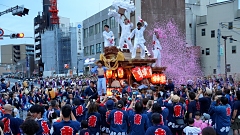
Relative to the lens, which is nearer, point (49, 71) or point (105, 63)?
point (105, 63)

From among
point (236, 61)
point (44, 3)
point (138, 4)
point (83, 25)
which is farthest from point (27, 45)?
point (236, 61)

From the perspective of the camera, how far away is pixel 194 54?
3806 centimetres

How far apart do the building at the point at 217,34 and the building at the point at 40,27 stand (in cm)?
4563

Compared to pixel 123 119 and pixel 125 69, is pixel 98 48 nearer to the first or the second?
pixel 125 69

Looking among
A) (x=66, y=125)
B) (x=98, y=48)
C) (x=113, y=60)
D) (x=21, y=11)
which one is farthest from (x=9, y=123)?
(x=98, y=48)

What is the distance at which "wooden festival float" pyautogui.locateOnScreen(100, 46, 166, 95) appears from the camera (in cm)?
1788

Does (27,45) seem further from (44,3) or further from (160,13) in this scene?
(160,13)

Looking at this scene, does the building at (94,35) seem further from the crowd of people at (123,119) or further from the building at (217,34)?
the crowd of people at (123,119)

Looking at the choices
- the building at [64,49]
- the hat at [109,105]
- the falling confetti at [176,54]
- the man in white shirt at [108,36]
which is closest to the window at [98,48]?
the building at [64,49]

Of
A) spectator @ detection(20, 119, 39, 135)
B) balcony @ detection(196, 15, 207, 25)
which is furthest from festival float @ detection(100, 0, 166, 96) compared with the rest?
balcony @ detection(196, 15, 207, 25)

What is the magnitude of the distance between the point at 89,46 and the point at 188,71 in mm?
21981

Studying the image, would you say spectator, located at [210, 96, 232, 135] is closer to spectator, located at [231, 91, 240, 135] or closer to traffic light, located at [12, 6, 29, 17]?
spectator, located at [231, 91, 240, 135]

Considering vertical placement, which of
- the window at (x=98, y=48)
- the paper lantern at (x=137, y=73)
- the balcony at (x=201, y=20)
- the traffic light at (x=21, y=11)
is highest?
the balcony at (x=201, y=20)

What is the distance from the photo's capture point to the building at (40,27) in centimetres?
7430
